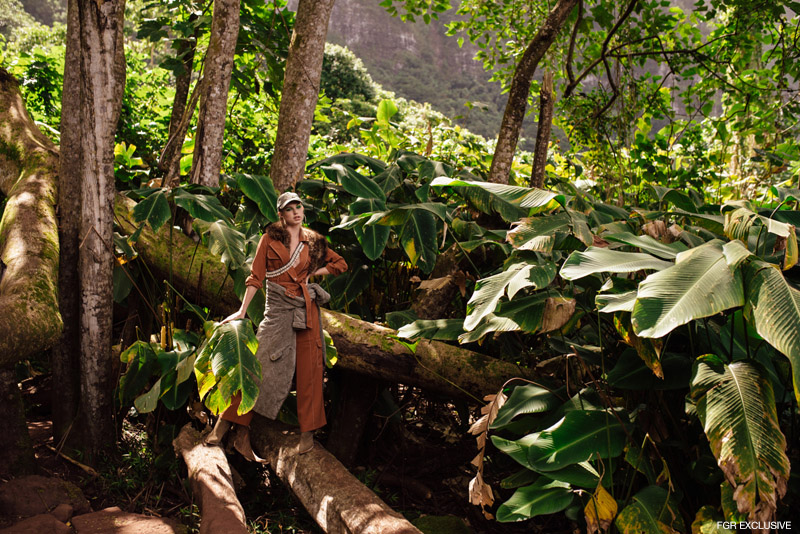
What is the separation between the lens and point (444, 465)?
4.09 meters

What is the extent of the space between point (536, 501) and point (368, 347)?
144cm

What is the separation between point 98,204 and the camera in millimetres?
3633

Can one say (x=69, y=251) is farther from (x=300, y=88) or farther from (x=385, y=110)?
(x=385, y=110)

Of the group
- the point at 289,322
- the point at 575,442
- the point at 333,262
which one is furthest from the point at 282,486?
the point at 575,442

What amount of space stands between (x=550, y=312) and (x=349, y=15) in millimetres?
57550

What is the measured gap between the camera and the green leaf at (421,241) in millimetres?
3439

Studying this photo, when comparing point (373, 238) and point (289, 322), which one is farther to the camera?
point (373, 238)

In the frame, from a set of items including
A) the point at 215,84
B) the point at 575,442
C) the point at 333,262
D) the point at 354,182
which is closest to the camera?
the point at 575,442

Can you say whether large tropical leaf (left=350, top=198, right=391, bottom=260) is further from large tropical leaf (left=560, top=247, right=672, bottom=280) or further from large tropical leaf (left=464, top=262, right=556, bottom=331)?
large tropical leaf (left=560, top=247, right=672, bottom=280)

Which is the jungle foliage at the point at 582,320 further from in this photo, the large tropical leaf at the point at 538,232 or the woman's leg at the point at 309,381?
the woman's leg at the point at 309,381

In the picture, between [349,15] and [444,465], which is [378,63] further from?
[444,465]

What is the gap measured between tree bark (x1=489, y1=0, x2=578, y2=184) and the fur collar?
68.6 inches

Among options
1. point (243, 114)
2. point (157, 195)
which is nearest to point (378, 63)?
point (243, 114)

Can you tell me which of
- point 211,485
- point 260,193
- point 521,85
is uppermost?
point 521,85
